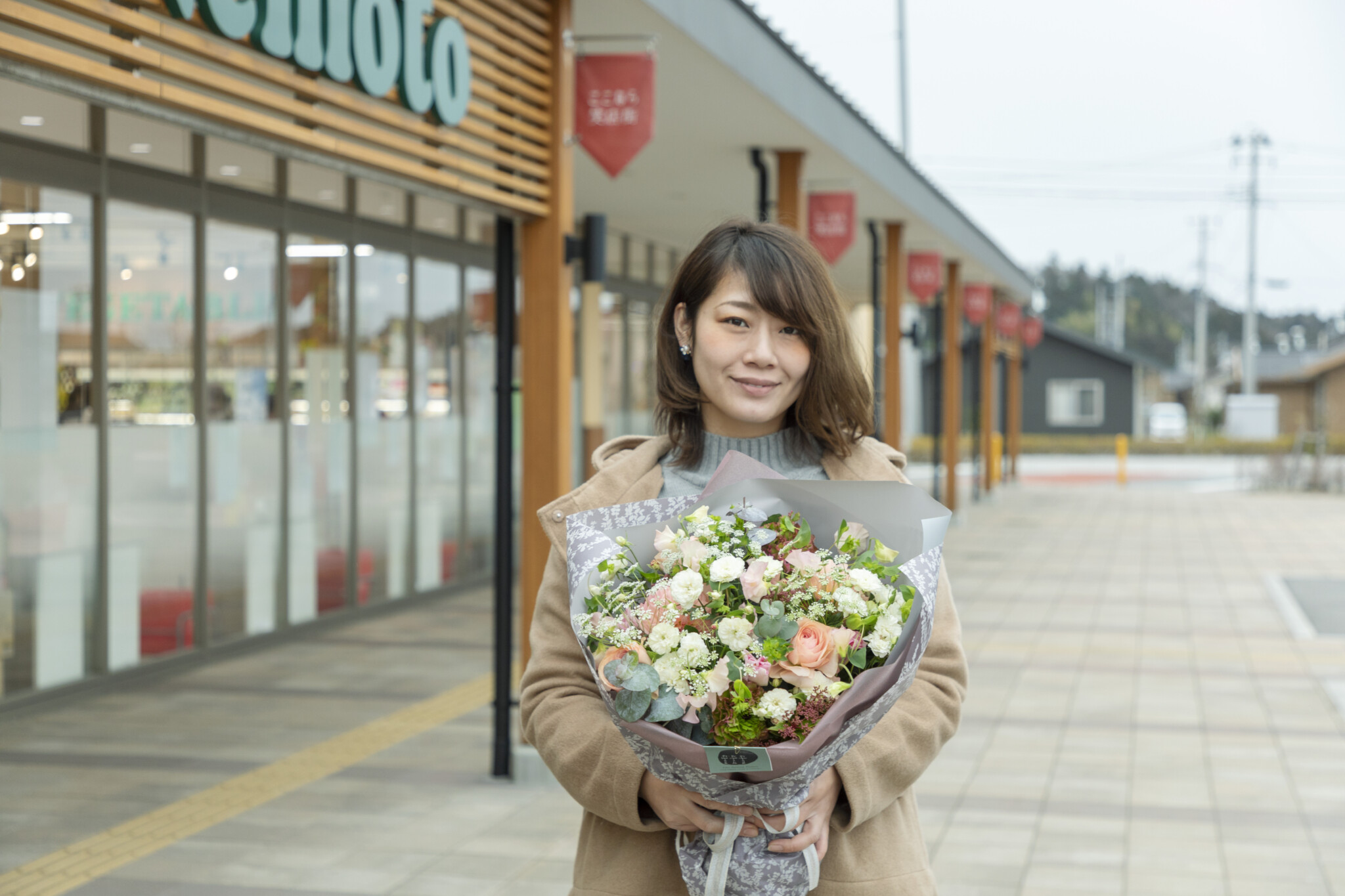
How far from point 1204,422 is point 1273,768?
→ 50.2 meters

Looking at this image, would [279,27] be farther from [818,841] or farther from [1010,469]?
[1010,469]

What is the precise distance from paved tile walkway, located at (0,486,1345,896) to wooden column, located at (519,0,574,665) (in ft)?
3.89

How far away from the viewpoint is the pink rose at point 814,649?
1555 millimetres

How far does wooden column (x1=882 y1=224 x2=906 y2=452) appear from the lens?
13438mm

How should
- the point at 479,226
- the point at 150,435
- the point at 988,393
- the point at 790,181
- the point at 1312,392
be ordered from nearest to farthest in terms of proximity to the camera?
the point at 150,435
the point at 790,181
the point at 479,226
the point at 988,393
the point at 1312,392

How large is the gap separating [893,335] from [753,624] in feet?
42.0

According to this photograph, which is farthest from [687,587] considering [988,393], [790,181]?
[988,393]

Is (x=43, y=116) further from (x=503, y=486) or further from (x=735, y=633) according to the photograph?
(x=735, y=633)

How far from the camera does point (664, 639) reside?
1561 millimetres

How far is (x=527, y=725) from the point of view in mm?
2006

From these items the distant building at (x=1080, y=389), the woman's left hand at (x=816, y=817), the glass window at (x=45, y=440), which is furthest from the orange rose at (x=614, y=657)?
the distant building at (x=1080, y=389)

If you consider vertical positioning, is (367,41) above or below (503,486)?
above

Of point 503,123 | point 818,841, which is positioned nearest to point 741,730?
point 818,841

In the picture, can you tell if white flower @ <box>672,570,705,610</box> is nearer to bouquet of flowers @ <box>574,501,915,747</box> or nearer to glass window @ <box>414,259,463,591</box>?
bouquet of flowers @ <box>574,501,915,747</box>
